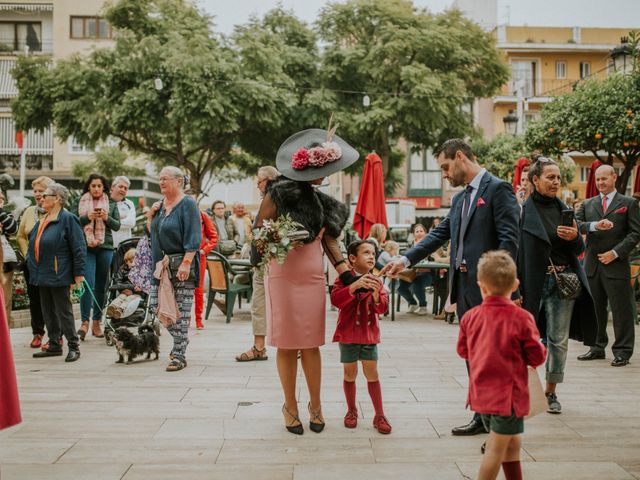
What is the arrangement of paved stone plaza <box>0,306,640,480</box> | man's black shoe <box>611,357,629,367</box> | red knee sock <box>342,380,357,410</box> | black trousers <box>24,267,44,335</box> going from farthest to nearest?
1. black trousers <box>24,267,44,335</box>
2. man's black shoe <box>611,357,629,367</box>
3. red knee sock <box>342,380,357,410</box>
4. paved stone plaza <box>0,306,640,480</box>

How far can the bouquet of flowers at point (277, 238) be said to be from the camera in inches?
181

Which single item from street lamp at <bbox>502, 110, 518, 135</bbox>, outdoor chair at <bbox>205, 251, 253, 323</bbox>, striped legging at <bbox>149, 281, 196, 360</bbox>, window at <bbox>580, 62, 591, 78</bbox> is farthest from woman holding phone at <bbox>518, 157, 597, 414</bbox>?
window at <bbox>580, 62, 591, 78</bbox>

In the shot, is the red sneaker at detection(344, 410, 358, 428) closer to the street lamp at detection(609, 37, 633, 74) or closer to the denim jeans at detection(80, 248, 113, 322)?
the denim jeans at detection(80, 248, 113, 322)

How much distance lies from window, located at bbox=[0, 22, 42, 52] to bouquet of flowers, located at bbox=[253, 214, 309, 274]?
1657 inches

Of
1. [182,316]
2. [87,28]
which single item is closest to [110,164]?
[87,28]

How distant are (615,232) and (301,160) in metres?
4.32

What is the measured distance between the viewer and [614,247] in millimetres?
7625

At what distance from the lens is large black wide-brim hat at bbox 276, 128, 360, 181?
15.7 feet

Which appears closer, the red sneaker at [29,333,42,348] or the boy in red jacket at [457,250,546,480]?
the boy in red jacket at [457,250,546,480]

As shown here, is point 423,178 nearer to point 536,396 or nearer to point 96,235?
point 96,235

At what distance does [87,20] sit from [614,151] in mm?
35585

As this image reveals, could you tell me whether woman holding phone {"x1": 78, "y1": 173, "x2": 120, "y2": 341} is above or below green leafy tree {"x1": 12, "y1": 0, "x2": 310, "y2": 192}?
below

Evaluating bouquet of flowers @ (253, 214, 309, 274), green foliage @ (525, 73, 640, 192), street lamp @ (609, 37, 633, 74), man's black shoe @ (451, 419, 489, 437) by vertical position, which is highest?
street lamp @ (609, 37, 633, 74)

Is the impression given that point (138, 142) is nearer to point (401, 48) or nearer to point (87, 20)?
point (401, 48)
